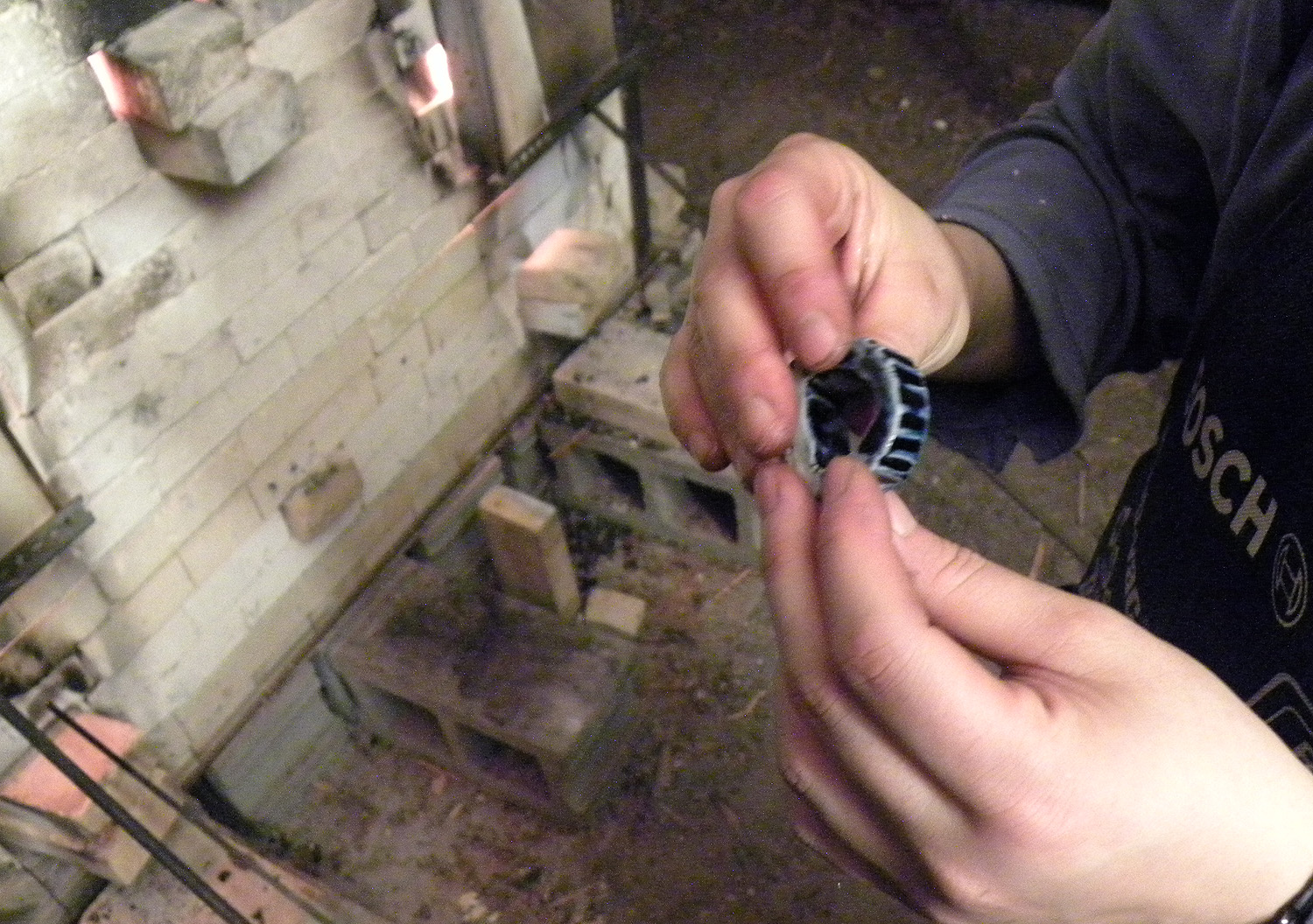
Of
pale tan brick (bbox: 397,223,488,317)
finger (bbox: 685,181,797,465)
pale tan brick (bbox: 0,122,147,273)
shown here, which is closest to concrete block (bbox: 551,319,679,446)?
pale tan brick (bbox: 397,223,488,317)

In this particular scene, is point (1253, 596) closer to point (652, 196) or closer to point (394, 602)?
point (394, 602)

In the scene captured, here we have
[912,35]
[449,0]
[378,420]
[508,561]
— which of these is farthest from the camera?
[912,35]

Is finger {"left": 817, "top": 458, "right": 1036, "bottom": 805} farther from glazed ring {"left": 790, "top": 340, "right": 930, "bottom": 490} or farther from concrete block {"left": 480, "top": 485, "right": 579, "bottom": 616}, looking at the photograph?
concrete block {"left": 480, "top": 485, "right": 579, "bottom": 616}

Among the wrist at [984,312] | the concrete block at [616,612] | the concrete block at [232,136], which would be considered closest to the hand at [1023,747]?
the wrist at [984,312]

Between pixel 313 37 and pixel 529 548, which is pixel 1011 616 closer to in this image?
pixel 313 37

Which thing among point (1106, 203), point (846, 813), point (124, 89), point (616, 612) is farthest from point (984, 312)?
point (616, 612)

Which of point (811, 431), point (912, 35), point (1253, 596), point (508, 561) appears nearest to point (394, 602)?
point (508, 561)

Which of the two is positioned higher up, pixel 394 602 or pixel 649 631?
pixel 394 602
